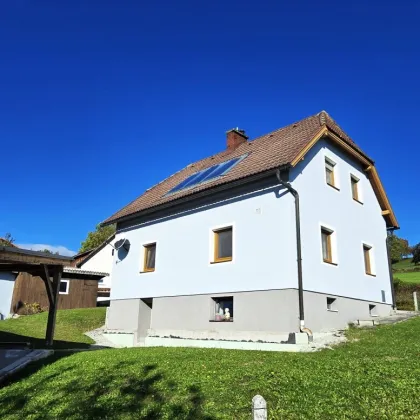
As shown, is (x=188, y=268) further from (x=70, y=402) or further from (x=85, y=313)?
(x=85, y=313)

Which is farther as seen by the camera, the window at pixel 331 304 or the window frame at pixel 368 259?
the window frame at pixel 368 259

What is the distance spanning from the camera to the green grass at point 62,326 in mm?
16989

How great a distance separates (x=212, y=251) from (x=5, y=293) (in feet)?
62.7

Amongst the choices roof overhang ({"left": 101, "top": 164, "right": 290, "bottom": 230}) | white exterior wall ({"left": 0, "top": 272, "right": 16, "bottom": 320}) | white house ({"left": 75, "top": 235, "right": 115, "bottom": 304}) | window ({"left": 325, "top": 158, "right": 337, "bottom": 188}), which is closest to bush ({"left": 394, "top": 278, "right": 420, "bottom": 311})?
window ({"left": 325, "top": 158, "right": 337, "bottom": 188})

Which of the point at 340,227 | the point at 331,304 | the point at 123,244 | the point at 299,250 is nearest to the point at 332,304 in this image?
the point at 331,304

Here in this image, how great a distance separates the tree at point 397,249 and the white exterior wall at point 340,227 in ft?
146

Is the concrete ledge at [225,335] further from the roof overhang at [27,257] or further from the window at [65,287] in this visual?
the window at [65,287]

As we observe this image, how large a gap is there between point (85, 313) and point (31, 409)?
642 inches

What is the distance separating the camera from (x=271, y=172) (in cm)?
1257

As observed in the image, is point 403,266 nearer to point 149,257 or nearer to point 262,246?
point 149,257

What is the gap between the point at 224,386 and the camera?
677cm

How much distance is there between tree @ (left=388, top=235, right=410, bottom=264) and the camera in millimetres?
60037

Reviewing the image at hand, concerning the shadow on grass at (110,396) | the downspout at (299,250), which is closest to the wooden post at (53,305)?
the shadow on grass at (110,396)

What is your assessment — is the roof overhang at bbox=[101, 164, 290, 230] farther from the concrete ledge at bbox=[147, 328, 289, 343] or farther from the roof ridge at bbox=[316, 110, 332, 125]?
the concrete ledge at bbox=[147, 328, 289, 343]
